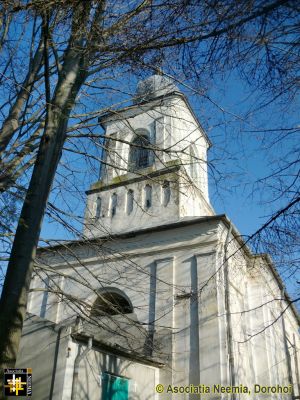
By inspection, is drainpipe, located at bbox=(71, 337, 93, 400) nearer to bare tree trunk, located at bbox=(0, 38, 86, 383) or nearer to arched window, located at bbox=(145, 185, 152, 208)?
bare tree trunk, located at bbox=(0, 38, 86, 383)

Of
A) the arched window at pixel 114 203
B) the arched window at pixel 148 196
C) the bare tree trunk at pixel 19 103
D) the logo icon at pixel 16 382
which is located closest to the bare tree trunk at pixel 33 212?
the logo icon at pixel 16 382

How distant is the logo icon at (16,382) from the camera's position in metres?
3.99

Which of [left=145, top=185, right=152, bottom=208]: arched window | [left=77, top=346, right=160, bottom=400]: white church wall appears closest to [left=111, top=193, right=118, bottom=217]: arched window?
[left=145, top=185, right=152, bottom=208]: arched window

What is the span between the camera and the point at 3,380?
3930 mm

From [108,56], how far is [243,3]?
3.02 metres

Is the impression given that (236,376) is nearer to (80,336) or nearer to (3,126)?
(80,336)

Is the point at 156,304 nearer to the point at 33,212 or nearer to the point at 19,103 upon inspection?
the point at 19,103

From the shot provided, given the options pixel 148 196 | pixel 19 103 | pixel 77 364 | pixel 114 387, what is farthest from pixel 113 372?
pixel 148 196

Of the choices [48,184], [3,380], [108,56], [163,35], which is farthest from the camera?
[108,56]

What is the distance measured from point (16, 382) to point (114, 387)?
229 inches

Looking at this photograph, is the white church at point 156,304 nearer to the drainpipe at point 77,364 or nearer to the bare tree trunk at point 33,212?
the drainpipe at point 77,364

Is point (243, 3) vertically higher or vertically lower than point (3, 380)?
higher

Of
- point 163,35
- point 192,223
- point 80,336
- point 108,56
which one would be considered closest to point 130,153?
point 192,223

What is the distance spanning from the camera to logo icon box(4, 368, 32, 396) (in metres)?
3.99
